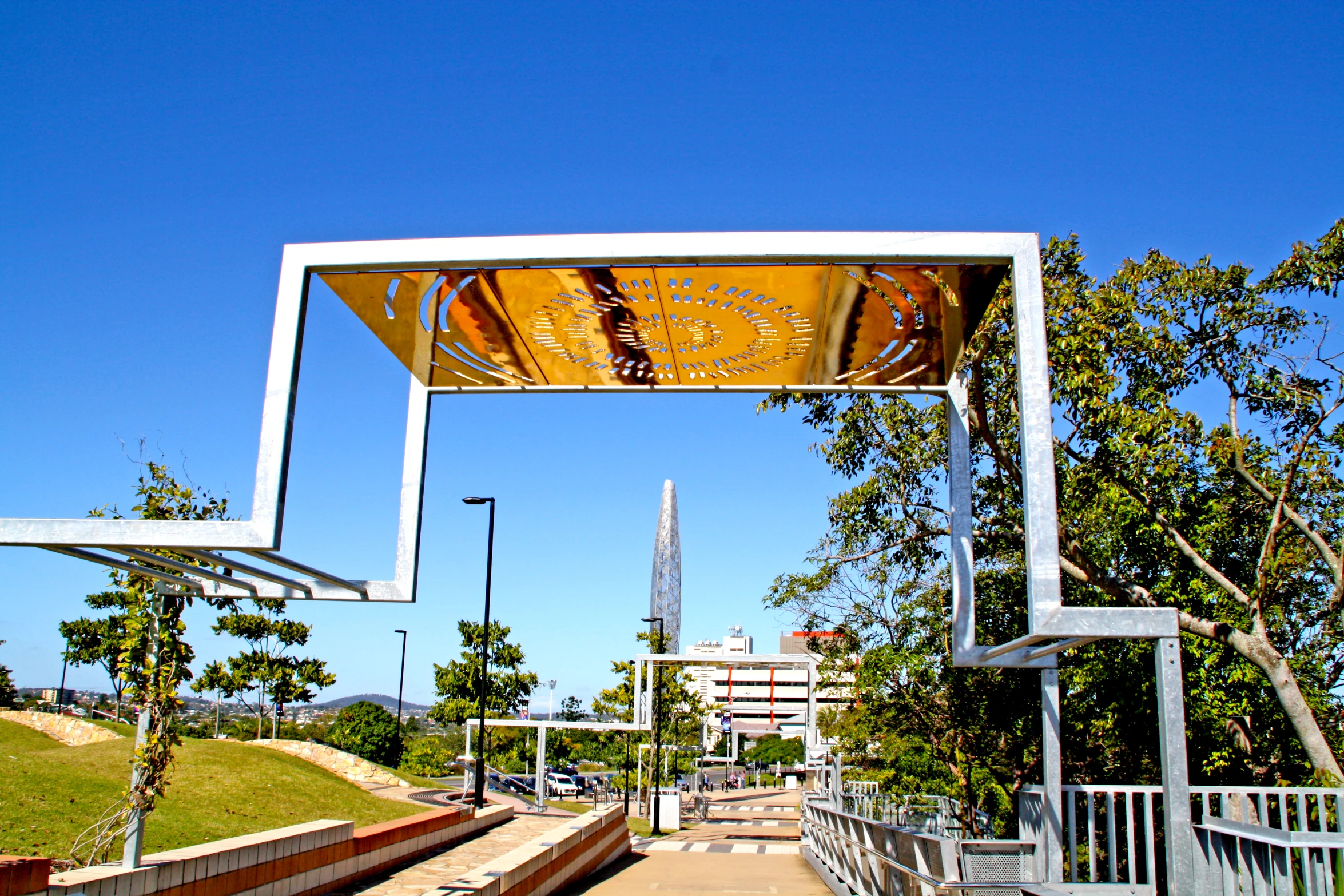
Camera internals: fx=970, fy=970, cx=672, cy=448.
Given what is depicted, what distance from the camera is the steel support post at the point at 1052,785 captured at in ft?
20.6

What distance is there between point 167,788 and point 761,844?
44.2 ft

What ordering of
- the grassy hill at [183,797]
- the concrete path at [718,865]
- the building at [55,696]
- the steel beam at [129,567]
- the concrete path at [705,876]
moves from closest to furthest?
the steel beam at [129,567], the grassy hill at [183,797], the concrete path at [705,876], the concrete path at [718,865], the building at [55,696]

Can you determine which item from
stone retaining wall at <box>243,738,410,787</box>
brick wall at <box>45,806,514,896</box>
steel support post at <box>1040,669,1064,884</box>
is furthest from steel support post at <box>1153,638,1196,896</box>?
stone retaining wall at <box>243,738,410,787</box>

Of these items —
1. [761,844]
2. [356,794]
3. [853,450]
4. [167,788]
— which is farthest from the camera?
[761,844]

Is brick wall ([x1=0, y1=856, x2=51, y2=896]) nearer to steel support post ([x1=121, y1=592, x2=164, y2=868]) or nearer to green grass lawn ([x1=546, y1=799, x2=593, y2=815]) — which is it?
steel support post ([x1=121, y1=592, x2=164, y2=868])

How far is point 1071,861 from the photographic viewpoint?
615 centimetres

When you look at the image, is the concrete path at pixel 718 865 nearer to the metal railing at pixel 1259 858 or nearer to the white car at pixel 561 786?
the metal railing at pixel 1259 858

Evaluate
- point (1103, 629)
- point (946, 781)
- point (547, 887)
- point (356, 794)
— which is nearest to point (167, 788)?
point (356, 794)

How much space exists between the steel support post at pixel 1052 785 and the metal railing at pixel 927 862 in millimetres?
159

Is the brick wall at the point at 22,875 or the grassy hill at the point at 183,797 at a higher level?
the brick wall at the point at 22,875

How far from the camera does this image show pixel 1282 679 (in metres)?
10.8

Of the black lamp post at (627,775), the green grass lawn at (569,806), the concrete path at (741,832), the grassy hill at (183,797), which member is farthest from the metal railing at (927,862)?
the green grass lawn at (569,806)

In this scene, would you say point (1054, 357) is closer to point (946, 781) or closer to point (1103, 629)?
point (1103, 629)

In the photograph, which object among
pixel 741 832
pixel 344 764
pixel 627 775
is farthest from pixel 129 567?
pixel 741 832
